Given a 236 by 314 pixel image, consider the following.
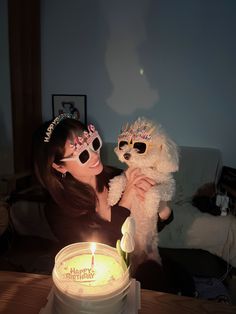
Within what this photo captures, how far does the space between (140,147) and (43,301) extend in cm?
45

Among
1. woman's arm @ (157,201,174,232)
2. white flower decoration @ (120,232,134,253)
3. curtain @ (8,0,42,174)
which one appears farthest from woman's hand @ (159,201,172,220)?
curtain @ (8,0,42,174)

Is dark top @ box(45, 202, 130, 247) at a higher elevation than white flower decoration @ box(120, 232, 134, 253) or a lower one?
lower

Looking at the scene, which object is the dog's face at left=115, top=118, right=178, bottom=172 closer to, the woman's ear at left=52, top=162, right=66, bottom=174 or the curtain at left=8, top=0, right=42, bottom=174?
the woman's ear at left=52, top=162, right=66, bottom=174

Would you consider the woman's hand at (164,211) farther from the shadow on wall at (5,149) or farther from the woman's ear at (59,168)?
the shadow on wall at (5,149)

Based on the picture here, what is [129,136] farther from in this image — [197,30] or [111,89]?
[197,30]

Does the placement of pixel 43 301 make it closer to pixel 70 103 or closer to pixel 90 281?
pixel 90 281

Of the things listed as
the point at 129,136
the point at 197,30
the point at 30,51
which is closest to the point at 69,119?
the point at 129,136

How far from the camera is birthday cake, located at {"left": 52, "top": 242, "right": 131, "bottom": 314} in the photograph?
422mm

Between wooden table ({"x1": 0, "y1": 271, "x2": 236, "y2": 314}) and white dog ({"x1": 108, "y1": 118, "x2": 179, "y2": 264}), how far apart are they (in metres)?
0.23

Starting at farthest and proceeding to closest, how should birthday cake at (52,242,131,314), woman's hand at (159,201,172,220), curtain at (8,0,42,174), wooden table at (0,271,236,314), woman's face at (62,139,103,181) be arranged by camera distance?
curtain at (8,0,42,174) < woman's hand at (159,201,172,220) < woman's face at (62,139,103,181) < wooden table at (0,271,236,314) < birthday cake at (52,242,131,314)

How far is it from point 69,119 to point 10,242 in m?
1.18

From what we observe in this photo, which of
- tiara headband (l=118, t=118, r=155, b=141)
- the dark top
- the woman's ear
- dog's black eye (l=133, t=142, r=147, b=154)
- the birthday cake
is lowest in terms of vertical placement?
the dark top

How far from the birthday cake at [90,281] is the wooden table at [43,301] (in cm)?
7

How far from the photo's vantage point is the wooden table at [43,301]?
53 cm
